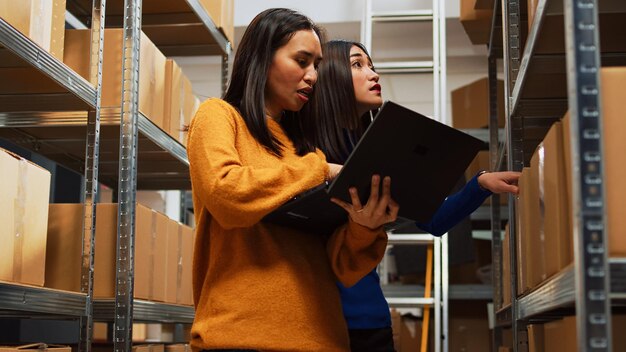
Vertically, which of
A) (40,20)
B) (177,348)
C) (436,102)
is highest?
(436,102)

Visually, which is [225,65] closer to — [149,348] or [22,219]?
[149,348]

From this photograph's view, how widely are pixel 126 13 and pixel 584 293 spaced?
1931mm

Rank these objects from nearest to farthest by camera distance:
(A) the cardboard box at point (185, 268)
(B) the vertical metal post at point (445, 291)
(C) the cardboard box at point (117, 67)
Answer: (C) the cardboard box at point (117, 67), (A) the cardboard box at point (185, 268), (B) the vertical metal post at point (445, 291)

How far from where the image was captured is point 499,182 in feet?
6.33

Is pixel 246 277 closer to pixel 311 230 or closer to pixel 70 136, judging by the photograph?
pixel 311 230

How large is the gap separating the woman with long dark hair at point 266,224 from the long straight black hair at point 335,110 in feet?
0.25

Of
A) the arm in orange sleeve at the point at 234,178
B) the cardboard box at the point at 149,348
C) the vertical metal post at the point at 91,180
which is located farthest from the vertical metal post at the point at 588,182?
the cardboard box at the point at 149,348

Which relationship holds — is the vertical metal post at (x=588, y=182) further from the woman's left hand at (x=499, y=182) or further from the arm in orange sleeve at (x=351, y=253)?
the woman's left hand at (x=499, y=182)

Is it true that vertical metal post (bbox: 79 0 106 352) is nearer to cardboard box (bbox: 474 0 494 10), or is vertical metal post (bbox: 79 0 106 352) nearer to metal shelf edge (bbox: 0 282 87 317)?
metal shelf edge (bbox: 0 282 87 317)

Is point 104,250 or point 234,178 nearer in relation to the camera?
point 234,178

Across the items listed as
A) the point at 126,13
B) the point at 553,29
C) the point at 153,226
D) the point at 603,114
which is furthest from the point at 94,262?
the point at 603,114

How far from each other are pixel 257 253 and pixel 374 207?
225mm

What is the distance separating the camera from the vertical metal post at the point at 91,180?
2373 millimetres

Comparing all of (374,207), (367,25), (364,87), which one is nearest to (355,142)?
(364,87)
